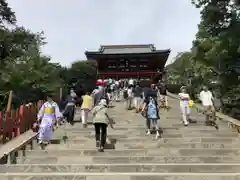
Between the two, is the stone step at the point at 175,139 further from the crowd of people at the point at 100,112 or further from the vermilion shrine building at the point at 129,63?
the vermilion shrine building at the point at 129,63

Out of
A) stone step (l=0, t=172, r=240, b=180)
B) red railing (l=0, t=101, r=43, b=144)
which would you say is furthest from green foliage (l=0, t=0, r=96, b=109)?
stone step (l=0, t=172, r=240, b=180)

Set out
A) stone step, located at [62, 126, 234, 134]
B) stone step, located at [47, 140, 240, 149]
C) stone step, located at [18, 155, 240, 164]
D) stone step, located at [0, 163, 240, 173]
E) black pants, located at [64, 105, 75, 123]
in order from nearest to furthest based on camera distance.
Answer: stone step, located at [0, 163, 240, 173], stone step, located at [18, 155, 240, 164], stone step, located at [47, 140, 240, 149], stone step, located at [62, 126, 234, 134], black pants, located at [64, 105, 75, 123]

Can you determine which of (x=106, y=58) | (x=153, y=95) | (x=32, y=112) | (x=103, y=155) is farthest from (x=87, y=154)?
(x=106, y=58)

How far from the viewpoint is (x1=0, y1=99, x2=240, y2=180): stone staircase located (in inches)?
271

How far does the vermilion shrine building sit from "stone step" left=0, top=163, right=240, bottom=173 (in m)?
33.7

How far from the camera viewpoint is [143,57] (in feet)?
139

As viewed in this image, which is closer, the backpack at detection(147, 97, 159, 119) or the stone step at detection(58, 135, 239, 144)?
the stone step at detection(58, 135, 239, 144)

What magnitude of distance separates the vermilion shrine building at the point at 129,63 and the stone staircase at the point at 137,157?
28.8m

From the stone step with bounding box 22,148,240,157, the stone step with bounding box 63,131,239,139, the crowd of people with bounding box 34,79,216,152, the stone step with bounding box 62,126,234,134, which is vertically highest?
the crowd of people with bounding box 34,79,216,152

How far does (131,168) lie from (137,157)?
2.97 feet

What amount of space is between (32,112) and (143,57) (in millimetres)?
30054

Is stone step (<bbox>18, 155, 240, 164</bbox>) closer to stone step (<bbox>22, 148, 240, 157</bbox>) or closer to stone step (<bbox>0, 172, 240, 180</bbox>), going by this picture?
stone step (<bbox>22, 148, 240, 157</bbox>)

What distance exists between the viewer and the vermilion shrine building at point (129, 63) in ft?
137

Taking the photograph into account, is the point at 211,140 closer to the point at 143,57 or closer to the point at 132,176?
the point at 132,176
